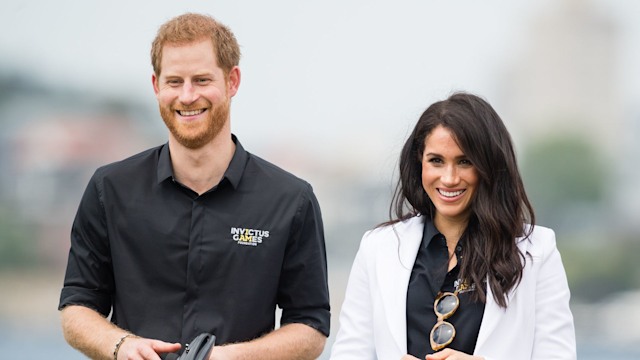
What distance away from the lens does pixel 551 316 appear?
246 centimetres

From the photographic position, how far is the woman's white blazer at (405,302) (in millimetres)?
2439

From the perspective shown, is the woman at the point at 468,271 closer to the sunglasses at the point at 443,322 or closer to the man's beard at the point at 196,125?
the sunglasses at the point at 443,322

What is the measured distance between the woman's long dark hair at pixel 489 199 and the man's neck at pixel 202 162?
1.83 ft

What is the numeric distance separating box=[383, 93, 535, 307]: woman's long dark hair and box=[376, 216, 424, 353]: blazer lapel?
0.13 metres

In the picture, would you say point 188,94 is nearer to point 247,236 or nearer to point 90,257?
point 247,236

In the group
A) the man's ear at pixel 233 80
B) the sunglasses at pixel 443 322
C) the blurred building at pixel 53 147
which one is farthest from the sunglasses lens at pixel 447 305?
the blurred building at pixel 53 147

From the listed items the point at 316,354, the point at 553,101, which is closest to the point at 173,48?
the point at 316,354

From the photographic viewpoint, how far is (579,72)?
732cm

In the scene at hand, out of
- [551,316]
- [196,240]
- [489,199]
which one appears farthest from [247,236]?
[551,316]

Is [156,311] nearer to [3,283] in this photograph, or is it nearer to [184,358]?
[184,358]

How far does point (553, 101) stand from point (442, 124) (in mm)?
5201

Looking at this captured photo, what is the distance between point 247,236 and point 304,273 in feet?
0.62

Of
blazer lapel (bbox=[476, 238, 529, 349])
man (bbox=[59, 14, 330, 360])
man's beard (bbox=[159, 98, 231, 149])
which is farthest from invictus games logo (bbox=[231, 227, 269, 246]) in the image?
blazer lapel (bbox=[476, 238, 529, 349])

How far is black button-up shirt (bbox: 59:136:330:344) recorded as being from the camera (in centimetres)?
276
